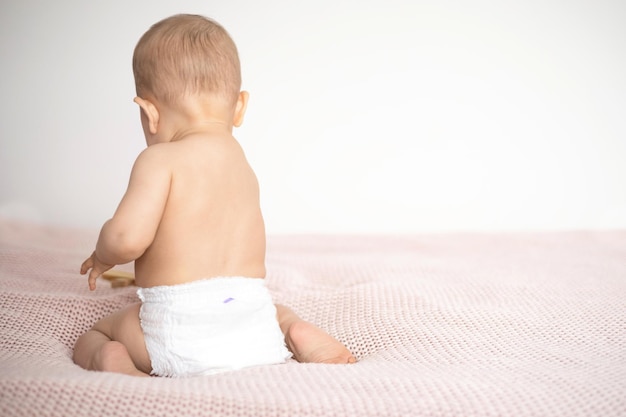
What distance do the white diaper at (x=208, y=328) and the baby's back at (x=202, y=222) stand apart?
1.0 inches

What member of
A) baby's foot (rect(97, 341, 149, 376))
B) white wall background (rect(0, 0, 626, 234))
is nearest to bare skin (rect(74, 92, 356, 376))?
baby's foot (rect(97, 341, 149, 376))

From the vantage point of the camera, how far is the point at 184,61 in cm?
111

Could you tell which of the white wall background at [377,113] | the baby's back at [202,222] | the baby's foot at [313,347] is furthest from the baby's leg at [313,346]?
the white wall background at [377,113]

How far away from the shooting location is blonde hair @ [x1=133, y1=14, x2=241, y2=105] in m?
1.11

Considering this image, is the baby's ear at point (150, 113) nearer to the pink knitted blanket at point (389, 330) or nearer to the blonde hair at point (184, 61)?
the blonde hair at point (184, 61)

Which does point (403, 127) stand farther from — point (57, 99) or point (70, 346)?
point (70, 346)

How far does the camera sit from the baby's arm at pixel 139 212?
1008 mm

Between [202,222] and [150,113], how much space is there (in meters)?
0.23

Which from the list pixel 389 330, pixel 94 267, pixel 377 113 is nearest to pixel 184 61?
pixel 94 267

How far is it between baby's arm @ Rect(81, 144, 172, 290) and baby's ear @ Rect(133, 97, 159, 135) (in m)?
0.11

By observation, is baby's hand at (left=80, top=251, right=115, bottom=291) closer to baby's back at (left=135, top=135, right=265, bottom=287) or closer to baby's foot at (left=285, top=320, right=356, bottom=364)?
baby's back at (left=135, top=135, right=265, bottom=287)

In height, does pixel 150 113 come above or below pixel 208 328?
above

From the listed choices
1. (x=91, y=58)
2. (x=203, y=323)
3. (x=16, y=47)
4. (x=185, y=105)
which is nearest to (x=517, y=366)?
(x=203, y=323)

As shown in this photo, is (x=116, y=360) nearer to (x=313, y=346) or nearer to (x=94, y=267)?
(x=94, y=267)
